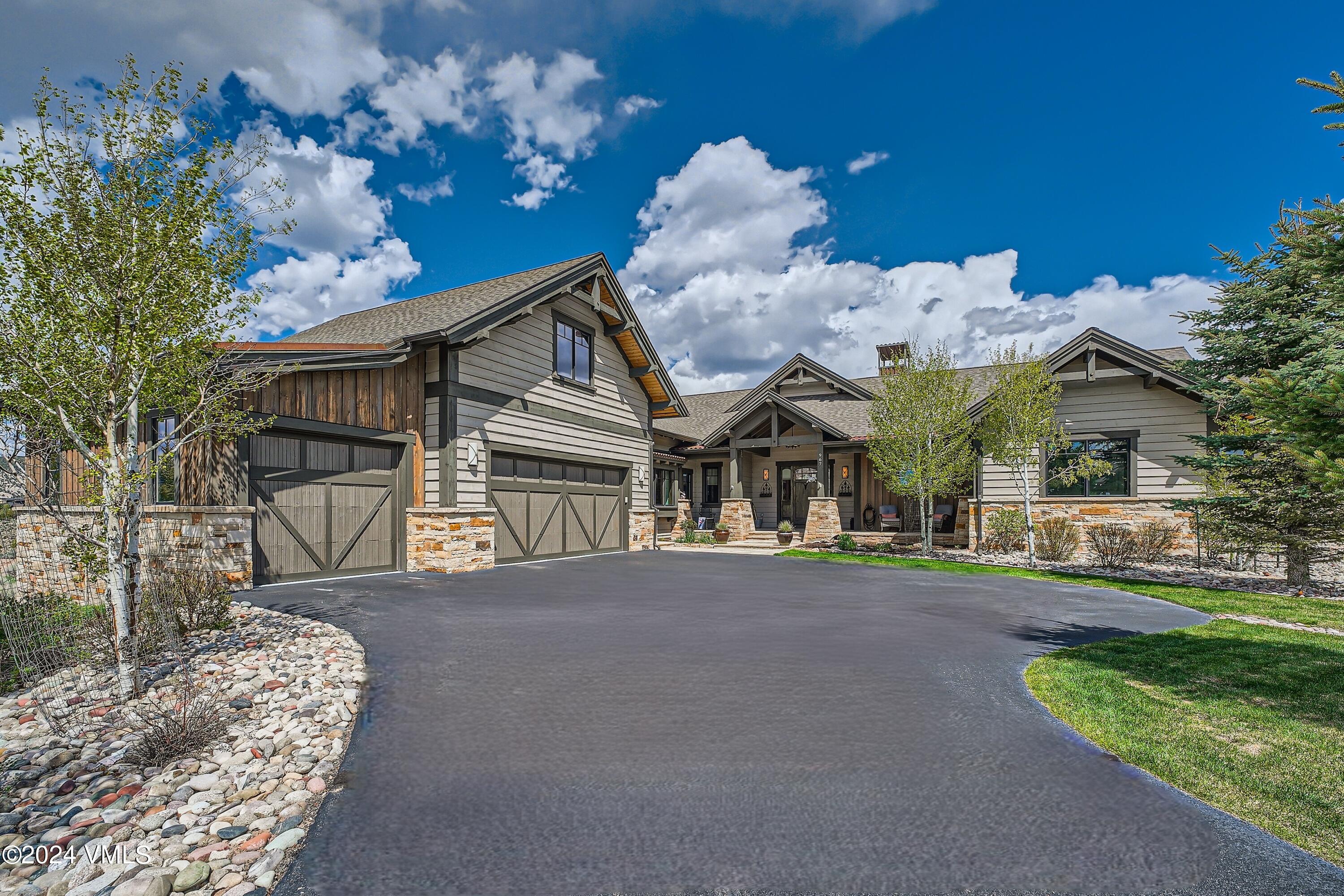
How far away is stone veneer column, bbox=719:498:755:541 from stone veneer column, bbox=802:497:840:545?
2.27m

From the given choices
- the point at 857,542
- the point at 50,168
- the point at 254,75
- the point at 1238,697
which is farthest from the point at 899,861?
the point at 857,542

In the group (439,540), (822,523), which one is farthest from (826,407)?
(439,540)

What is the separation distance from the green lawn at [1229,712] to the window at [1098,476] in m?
9.60

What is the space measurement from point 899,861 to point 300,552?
10173 mm

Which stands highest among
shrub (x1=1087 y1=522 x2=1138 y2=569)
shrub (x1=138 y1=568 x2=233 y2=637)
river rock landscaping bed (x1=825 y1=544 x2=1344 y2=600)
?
shrub (x1=138 y1=568 x2=233 y2=637)

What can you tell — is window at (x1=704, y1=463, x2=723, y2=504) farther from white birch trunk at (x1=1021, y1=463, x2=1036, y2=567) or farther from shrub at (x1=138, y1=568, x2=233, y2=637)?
shrub at (x1=138, y1=568, x2=233, y2=637)

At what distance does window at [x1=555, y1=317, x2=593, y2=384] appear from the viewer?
15.2m

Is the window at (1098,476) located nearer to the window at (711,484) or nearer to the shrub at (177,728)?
the window at (711,484)

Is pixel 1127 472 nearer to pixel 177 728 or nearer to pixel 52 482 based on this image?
pixel 177 728

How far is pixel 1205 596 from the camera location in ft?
34.8

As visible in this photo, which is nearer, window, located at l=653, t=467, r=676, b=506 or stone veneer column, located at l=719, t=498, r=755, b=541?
stone veneer column, located at l=719, t=498, r=755, b=541

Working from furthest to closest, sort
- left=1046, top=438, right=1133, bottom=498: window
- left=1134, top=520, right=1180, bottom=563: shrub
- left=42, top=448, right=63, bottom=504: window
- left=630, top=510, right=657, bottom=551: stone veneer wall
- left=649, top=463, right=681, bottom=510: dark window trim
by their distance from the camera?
left=649, top=463, right=681, bottom=510: dark window trim < left=630, top=510, right=657, bottom=551: stone veneer wall < left=1046, top=438, right=1133, bottom=498: window < left=1134, top=520, right=1180, bottom=563: shrub < left=42, top=448, right=63, bottom=504: window

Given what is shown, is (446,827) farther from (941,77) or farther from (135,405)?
(941,77)

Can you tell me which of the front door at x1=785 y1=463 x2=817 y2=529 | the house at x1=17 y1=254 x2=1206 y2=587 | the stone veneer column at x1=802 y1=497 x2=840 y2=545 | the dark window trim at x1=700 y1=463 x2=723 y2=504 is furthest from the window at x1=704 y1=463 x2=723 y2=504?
the stone veneer column at x1=802 y1=497 x2=840 y2=545
